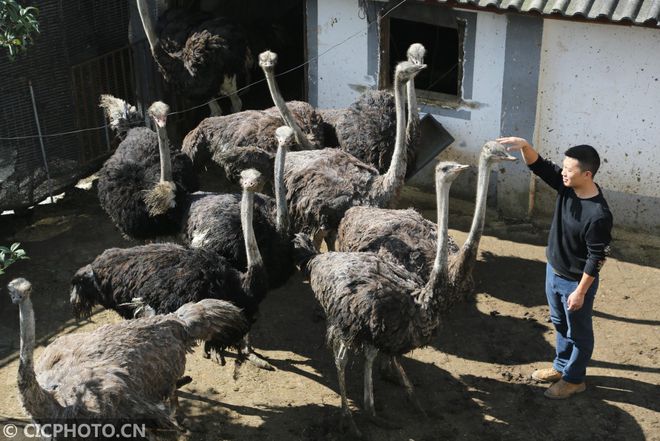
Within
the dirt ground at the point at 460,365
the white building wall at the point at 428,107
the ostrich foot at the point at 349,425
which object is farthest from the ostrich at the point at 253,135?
the ostrich foot at the point at 349,425

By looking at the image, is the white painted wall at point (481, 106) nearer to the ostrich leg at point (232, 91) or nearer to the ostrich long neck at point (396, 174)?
the ostrich long neck at point (396, 174)

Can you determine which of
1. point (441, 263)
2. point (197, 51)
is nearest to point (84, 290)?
point (441, 263)

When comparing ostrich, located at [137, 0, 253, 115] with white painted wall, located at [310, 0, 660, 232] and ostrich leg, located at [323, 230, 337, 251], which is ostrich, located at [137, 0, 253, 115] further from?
ostrich leg, located at [323, 230, 337, 251]

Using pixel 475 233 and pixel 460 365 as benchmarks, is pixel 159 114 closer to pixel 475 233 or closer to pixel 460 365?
pixel 475 233

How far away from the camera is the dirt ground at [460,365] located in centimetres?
713

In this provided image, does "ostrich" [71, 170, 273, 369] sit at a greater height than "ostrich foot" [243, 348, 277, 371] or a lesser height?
greater

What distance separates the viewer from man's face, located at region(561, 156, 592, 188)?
6.66 metres

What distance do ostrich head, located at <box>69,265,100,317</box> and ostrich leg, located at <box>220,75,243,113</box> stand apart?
413cm

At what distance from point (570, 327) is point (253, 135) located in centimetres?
385

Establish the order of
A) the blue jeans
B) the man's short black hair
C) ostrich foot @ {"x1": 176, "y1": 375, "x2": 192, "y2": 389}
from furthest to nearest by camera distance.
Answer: ostrich foot @ {"x1": 176, "y1": 375, "x2": 192, "y2": 389} → the blue jeans → the man's short black hair

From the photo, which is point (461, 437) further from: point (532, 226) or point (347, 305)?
point (532, 226)

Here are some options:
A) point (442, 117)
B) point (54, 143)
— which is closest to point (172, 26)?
point (54, 143)

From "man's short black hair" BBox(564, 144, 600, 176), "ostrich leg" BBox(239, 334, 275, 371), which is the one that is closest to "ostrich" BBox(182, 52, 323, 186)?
"ostrich leg" BBox(239, 334, 275, 371)

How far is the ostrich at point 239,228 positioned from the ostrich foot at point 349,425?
1.31 metres
